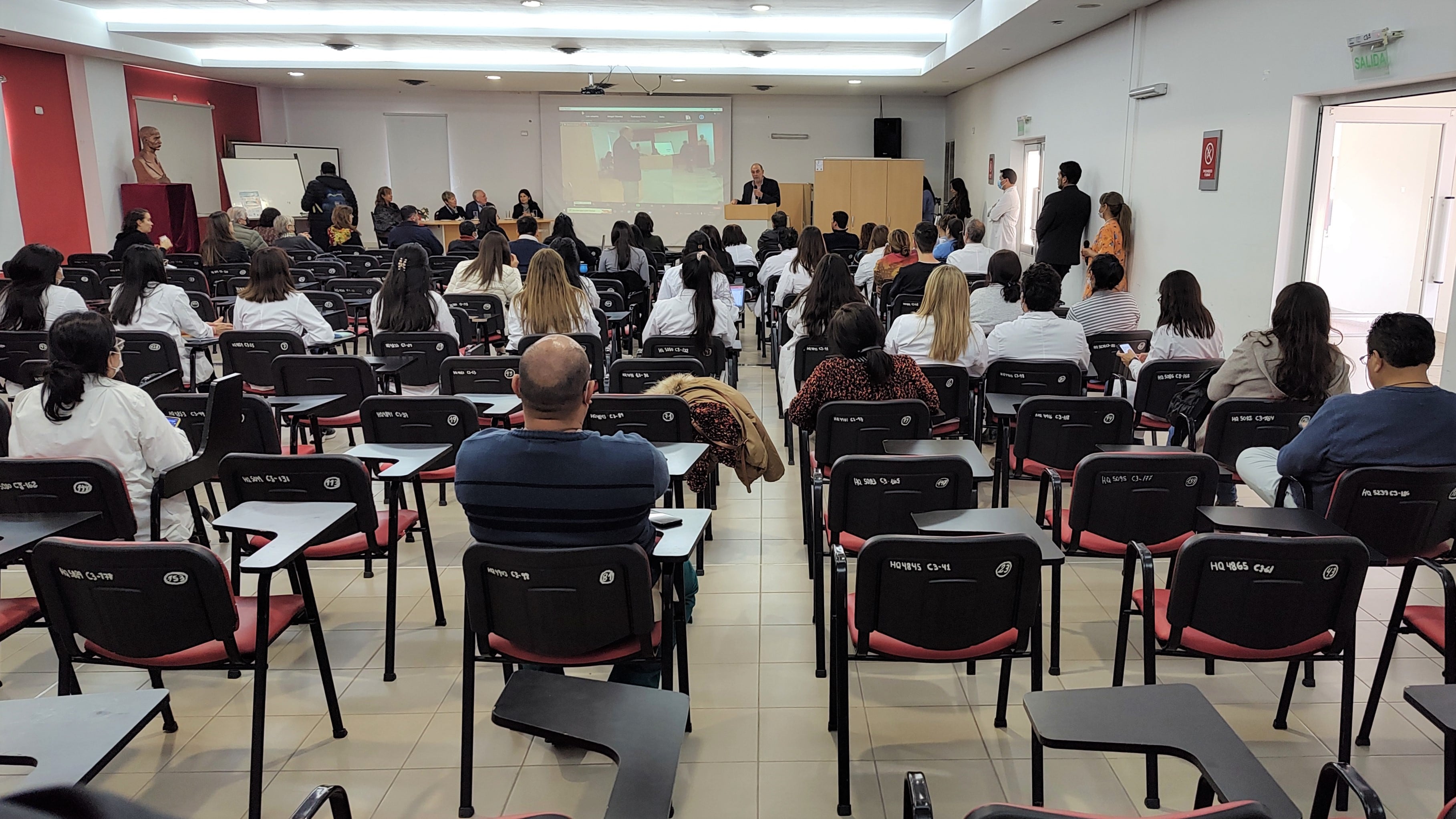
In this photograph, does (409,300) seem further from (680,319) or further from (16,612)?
(16,612)

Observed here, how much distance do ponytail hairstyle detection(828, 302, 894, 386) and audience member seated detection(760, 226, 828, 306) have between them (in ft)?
11.7

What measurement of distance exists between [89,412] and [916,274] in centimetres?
559

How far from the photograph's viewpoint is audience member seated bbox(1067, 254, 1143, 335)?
17.7ft

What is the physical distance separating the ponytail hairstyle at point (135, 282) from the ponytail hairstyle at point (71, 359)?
278 cm

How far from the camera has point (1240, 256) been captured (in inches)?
258

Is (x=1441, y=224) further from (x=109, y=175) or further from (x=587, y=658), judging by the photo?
(x=109, y=175)

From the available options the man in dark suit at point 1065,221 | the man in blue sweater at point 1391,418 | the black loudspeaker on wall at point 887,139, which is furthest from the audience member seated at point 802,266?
the black loudspeaker on wall at point 887,139

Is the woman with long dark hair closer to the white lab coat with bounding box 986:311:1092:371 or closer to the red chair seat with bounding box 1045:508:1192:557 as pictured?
the white lab coat with bounding box 986:311:1092:371

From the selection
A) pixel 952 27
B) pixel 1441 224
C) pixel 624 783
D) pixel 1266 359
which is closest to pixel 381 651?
pixel 624 783

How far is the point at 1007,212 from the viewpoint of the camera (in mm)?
11633

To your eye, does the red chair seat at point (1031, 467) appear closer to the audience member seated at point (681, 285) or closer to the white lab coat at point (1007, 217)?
the audience member seated at point (681, 285)

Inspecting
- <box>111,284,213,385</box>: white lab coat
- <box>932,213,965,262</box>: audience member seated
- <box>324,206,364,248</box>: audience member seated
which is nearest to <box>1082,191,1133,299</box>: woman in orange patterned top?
<box>932,213,965,262</box>: audience member seated

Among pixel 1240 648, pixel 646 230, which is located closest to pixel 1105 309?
pixel 1240 648

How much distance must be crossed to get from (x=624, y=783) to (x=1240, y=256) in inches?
257
